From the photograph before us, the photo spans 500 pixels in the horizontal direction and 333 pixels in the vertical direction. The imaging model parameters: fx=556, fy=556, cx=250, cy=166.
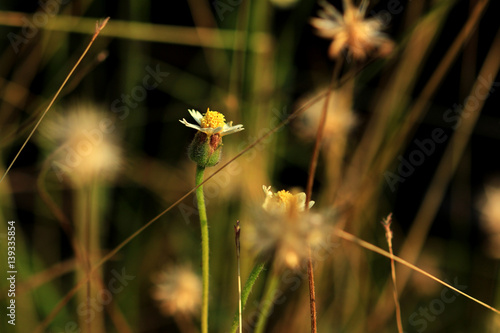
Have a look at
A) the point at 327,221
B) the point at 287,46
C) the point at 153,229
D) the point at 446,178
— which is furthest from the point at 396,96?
the point at 327,221

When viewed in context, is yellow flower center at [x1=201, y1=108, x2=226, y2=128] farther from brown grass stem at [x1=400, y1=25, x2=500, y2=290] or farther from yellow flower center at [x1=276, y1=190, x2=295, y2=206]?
brown grass stem at [x1=400, y1=25, x2=500, y2=290]

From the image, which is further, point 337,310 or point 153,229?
point 153,229

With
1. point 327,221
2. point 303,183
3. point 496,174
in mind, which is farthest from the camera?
point 303,183

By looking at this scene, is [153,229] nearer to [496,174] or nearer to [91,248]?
[91,248]

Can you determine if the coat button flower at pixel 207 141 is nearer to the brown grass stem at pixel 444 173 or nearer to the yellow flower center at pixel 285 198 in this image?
the yellow flower center at pixel 285 198

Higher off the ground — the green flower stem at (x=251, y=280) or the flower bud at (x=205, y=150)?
the flower bud at (x=205, y=150)

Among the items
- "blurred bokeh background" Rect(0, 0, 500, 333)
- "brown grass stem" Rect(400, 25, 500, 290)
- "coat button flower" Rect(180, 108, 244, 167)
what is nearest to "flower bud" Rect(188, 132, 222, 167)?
"coat button flower" Rect(180, 108, 244, 167)

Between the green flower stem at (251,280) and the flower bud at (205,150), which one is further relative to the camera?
the flower bud at (205,150)

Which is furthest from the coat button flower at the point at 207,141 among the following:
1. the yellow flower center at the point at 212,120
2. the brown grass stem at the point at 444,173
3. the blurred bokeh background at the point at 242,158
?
the brown grass stem at the point at 444,173
